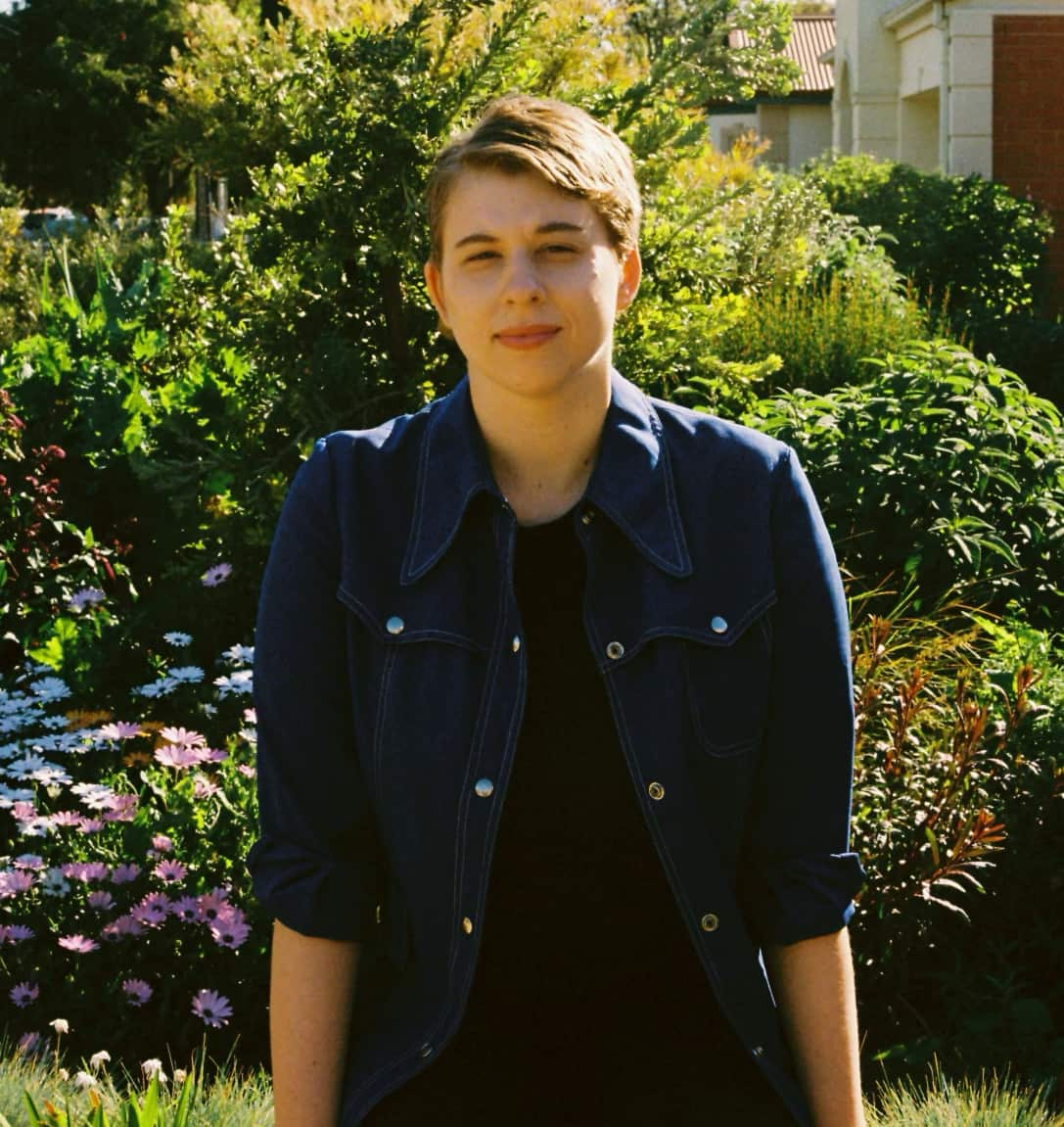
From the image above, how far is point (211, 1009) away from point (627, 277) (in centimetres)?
Answer: 192

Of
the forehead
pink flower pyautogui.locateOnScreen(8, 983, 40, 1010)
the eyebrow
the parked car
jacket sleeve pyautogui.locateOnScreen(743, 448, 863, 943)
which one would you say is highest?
the parked car

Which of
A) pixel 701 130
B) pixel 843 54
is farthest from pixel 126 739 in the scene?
pixel 843 54

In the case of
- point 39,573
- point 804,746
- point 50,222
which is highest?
point 50,222

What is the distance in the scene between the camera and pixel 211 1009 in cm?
324

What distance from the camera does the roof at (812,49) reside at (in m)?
37.0

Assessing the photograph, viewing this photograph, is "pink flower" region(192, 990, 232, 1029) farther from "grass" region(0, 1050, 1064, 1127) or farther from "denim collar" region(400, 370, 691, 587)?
"denim collar" region(400, 370, 691, 587)

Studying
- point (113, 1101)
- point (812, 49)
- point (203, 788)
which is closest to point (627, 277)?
point (113, 1101)

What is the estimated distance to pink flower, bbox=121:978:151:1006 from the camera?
10.9ft

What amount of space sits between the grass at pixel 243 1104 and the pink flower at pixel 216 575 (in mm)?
2309

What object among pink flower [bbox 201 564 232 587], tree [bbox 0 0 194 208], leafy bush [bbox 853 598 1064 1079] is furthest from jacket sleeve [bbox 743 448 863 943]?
tree [bbox 0 0 194 208]

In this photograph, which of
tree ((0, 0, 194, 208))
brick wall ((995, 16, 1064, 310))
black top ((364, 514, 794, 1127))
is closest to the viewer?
black top ((364, 514, 794, 1127))

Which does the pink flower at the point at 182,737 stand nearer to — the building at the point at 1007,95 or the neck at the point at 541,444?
the neck at the point at 541,444

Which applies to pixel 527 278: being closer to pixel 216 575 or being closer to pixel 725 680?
pixel 725 680

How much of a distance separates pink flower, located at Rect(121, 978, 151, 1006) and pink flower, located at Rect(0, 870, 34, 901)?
43 cm
